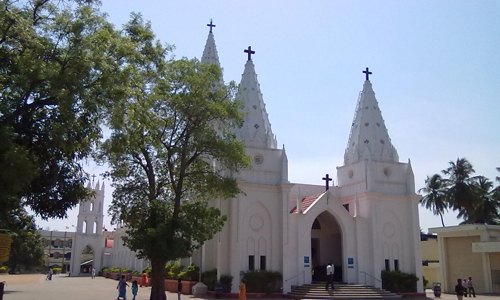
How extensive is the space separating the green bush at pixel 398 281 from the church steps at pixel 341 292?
1128mm

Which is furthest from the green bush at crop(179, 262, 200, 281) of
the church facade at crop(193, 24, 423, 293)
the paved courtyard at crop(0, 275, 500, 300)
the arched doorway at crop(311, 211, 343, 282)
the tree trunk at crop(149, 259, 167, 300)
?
the tree trunk at crop(149, 259, 167, 300)

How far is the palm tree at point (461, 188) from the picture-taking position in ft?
156

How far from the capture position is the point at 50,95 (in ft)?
40.3

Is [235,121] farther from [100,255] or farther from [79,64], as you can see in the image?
[100,255]

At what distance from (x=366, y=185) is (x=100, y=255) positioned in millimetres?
43634

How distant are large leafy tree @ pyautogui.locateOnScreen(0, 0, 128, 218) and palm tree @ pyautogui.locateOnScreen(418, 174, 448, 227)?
149 ft

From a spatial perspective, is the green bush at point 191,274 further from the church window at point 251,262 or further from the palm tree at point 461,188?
A: the palm tree at point 461,188

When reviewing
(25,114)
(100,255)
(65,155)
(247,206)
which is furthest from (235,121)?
(100,255)

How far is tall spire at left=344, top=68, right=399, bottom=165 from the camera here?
107 ft

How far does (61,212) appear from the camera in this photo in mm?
14914

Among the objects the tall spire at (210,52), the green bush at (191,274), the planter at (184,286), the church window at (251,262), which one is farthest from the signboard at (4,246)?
the tall spire at (210,52)

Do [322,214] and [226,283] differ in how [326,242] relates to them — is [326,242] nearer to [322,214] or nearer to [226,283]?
[322,214]

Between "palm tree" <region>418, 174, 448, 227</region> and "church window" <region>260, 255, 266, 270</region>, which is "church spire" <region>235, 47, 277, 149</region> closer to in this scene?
"church window" <region>260, 255, 266, 270</region>

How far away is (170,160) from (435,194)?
133 feet
